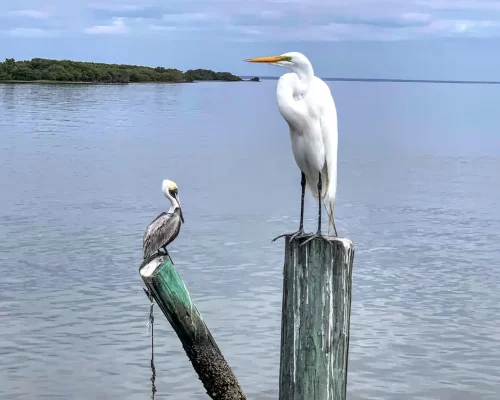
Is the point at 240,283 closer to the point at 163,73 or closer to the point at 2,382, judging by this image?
the point at 2,382

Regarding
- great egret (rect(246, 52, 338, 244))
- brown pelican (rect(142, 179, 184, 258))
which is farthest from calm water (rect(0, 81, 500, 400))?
great egret (rect(246, 52, 338, 244))

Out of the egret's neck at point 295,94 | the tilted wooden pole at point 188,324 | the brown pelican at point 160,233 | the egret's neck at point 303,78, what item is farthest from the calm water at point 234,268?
the egret's neck at point 303,78

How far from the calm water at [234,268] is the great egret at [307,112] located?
2.32 metres

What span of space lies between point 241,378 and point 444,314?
2.95m

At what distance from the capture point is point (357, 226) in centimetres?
1491

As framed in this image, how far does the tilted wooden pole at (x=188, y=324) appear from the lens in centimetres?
615

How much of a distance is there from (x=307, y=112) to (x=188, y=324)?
177 centimetres

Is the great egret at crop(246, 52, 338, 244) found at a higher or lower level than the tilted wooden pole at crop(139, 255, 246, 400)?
higher

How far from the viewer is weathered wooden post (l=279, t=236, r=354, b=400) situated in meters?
5.00

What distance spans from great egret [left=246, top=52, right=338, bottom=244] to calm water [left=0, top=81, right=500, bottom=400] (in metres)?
2.32

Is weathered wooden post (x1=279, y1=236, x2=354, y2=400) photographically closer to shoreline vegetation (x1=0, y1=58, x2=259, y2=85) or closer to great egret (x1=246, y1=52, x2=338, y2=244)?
great egret (x1=246, y1=52, x2=338, y2=244)

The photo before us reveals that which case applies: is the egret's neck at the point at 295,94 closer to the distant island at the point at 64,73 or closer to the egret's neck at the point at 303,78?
the egret's neck at the point at 303,78

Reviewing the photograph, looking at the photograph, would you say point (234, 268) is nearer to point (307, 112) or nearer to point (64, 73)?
point (307, 112)

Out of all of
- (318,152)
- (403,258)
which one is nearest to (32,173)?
(403,258)
